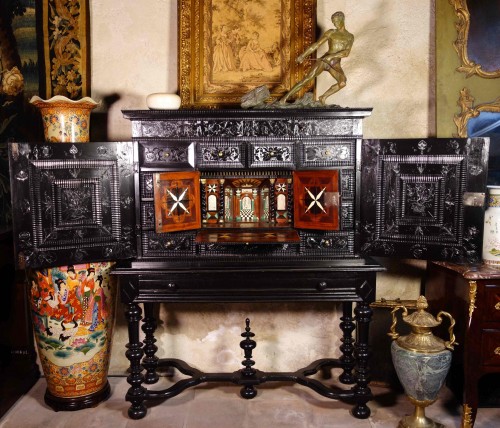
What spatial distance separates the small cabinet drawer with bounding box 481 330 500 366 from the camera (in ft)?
9.51

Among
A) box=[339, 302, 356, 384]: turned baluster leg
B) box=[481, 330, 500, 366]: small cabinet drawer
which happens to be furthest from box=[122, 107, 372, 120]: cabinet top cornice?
box=[481, 330, 500, 366]: small cabinet drawer

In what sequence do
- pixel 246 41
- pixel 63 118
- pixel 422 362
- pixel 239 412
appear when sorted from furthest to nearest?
1. pixel 246 41
2. pixel 239 412
3. pixel 63 118
4. pixel 422 362

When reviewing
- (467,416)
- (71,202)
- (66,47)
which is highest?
(66,47)

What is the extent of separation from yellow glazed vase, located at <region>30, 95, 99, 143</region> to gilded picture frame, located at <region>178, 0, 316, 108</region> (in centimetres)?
71

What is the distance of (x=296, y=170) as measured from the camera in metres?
3.11

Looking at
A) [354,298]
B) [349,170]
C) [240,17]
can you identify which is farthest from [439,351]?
[240,17]

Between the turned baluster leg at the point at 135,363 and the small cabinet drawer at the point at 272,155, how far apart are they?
1.13m

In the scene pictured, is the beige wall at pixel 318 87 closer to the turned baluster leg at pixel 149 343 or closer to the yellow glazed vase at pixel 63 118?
the turned baluster leg at pixel 149 343

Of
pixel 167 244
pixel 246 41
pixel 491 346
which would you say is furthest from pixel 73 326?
pixel 491 346

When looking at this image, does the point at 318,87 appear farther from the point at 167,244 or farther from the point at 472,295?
the point at 472,295

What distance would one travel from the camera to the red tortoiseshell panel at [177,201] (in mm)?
3029

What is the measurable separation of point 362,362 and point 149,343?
142cm

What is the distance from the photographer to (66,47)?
354cm

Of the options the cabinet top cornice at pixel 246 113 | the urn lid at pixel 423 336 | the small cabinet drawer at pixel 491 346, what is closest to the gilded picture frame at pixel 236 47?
the cabinet top cornice at pixel 246 113
